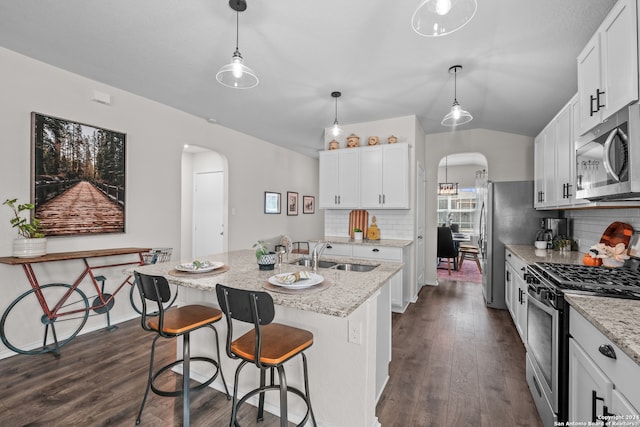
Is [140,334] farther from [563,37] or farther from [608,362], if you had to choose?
[563,37]

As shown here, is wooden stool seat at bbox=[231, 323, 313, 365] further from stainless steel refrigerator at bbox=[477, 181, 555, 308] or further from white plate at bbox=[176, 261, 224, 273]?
stainless steel refrigerator at bbox=[477, 181, 555, 308]

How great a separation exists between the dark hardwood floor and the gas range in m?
0.88

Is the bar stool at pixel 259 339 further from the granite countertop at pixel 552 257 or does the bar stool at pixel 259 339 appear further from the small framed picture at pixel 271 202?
the small framed picture at pixel 271 202

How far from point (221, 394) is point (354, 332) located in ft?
3.83

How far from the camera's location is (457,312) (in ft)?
12.3

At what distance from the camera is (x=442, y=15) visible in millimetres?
1523

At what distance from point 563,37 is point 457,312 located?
3036mm

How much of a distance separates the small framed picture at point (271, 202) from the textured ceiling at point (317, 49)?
2171 mm

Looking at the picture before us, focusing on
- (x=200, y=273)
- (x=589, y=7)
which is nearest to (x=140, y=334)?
(x=200, y=273)

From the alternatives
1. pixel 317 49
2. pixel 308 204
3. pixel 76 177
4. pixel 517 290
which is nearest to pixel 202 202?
pixel 308 204

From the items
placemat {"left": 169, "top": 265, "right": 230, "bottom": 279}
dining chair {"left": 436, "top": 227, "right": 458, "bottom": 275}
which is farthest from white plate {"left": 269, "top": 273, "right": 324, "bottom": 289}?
dining chair {"left": 436, "top": 227, "right": 458, "bottom": 275}

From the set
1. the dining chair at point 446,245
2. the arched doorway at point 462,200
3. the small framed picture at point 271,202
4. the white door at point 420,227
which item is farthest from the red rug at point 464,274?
the small framed picture at point 271,202

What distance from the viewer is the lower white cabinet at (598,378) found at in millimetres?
954

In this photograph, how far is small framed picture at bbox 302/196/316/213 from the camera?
7.04 meters
